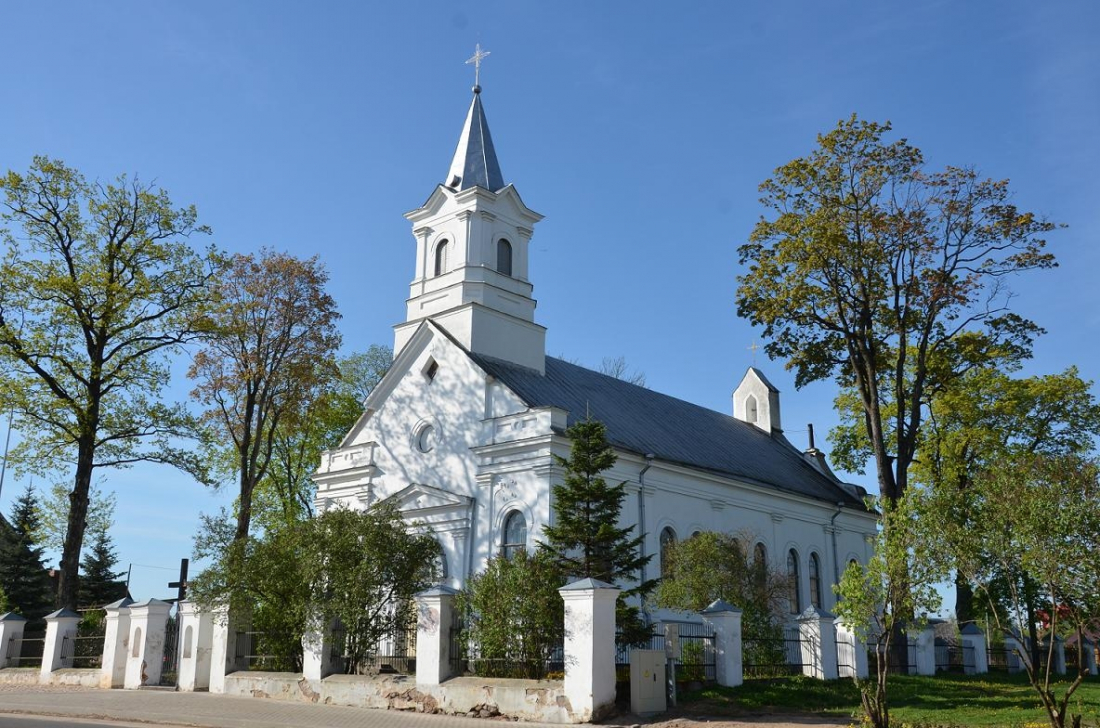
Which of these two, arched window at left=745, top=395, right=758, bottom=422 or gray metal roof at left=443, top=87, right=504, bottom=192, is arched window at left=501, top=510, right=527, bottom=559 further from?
arched window at left=745, top=395, right=758, bottom=422

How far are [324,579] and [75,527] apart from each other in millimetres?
9258

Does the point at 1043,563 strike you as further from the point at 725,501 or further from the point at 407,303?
the point at 407,303

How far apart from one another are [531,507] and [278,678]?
822 centimetres

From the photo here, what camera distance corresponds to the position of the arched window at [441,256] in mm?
32656

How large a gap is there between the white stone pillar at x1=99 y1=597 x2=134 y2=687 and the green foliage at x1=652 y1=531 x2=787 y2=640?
43.7ft

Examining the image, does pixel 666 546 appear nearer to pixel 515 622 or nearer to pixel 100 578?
pixel 515 622

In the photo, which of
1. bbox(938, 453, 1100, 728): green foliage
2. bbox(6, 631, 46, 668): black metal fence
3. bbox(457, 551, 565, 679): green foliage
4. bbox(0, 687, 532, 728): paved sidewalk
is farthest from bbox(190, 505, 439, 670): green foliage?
bbox(938, 453, 1100, 728): green foliage

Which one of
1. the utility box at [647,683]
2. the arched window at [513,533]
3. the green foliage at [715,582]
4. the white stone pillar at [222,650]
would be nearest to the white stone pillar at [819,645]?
the green foliage at [715,582]

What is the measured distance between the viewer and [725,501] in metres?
32.4

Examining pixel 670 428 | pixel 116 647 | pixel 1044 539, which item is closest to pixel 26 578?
pixel 116 647

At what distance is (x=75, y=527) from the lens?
25766 mm

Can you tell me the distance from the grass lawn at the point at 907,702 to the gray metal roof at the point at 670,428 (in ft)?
32.3

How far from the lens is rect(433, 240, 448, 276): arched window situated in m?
32.7

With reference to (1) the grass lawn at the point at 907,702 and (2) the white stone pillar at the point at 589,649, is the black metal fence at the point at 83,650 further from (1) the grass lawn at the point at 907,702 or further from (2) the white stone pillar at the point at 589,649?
(1) the grass lawn at the point at 907,702
